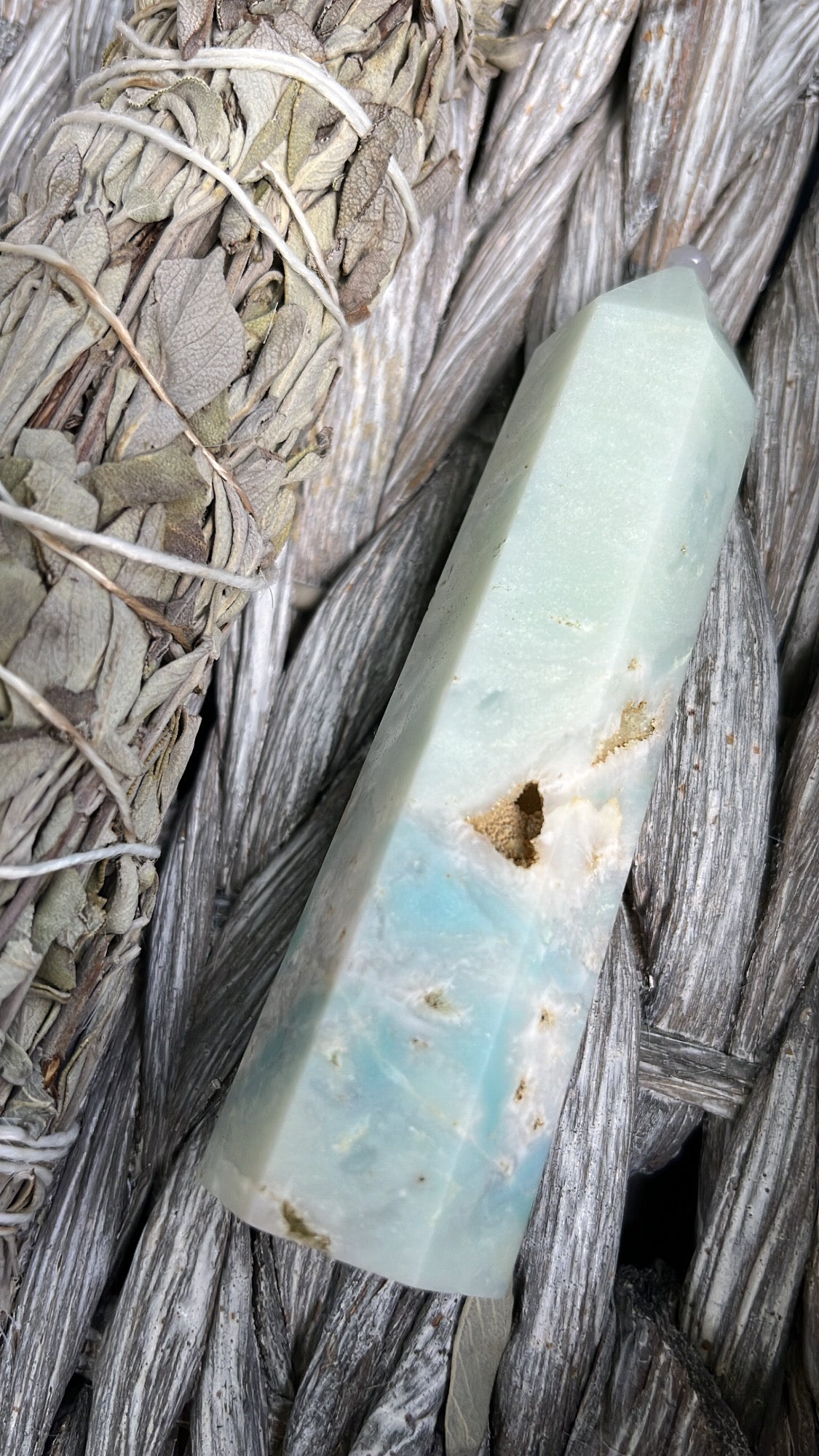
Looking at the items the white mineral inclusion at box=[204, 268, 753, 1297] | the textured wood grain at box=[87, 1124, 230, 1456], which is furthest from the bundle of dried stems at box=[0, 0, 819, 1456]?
the white mineral inclusion at box=[204, 268, 753, 1297]

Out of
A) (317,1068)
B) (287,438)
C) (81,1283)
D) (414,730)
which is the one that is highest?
(287,438)

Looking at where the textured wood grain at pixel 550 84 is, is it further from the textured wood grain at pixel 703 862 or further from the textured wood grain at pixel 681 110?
the textured wood grain at pixel 703 862

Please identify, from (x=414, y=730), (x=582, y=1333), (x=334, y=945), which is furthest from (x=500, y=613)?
(x=582, y=1333)

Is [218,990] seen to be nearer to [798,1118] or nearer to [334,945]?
[334,945]

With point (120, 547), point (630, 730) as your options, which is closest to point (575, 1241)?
point (630, 730)

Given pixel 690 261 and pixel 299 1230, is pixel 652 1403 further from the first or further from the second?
pixel 690 261

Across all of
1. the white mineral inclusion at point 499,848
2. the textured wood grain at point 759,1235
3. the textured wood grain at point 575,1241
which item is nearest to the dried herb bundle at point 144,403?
the white mineral inclusion at point 499,848
